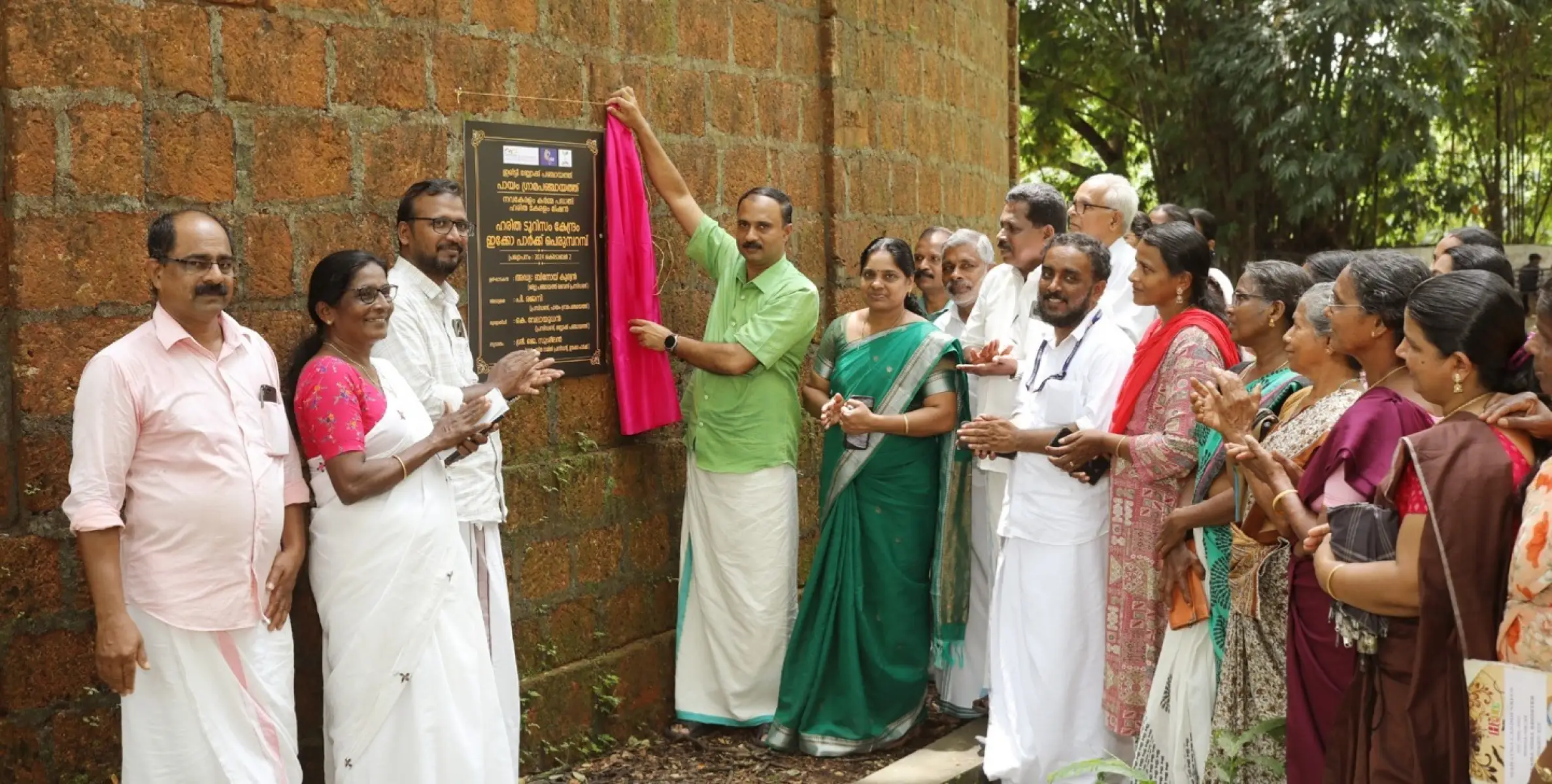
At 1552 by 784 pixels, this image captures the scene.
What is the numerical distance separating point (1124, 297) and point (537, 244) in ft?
8.23

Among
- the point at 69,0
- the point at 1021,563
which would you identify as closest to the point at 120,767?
the point at 69,0

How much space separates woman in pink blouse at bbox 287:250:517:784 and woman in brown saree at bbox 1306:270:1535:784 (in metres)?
2.44

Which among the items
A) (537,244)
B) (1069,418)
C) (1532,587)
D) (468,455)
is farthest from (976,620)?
(1532,587)

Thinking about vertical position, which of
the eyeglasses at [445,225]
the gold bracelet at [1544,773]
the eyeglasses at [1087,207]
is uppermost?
the eyeglasses at [1087,207]

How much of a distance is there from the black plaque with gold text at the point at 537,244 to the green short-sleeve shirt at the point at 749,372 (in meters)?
0.45

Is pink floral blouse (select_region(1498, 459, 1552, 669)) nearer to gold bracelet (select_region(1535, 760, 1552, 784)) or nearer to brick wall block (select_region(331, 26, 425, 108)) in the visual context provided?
gold bracelet (select_region(1535, 760, 1552, 784))

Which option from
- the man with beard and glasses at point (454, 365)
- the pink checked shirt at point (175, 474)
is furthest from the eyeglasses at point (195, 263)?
the man with beard and glasses at point (454, 365)

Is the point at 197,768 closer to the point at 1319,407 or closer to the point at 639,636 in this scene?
the point at 639,636

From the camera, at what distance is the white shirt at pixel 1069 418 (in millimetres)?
5109

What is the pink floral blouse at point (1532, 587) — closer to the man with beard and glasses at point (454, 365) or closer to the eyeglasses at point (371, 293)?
the man with beard and glasses at point (454, 365)

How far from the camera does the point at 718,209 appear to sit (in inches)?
245

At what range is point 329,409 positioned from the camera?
13.4 ft

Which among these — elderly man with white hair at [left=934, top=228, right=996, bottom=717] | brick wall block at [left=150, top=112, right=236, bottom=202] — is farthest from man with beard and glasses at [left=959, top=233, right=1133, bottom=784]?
brick wall block at [left=150, top=112, right=236, bottom=202]

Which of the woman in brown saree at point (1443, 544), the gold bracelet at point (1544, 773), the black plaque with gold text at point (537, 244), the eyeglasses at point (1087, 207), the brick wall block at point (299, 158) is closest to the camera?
the gold bracelet at point (1544, 773)
